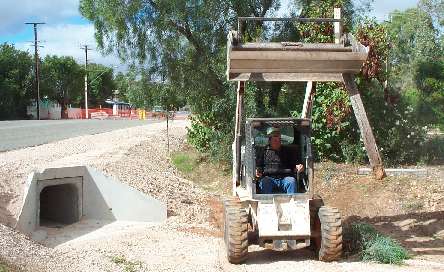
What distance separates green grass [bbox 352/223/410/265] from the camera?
1020 centimetres

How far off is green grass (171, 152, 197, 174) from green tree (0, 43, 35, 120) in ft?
139

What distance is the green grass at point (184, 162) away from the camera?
70.6 feet

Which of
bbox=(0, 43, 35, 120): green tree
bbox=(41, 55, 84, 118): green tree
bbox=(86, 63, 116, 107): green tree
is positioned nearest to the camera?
bbox=(0, 43, 35, 120): green tree

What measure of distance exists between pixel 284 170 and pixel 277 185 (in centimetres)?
34

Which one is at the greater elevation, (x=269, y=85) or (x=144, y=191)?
(x=269, y=85)

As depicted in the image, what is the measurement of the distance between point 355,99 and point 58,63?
7368cm

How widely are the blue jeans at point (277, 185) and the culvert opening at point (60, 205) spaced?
6032 mm

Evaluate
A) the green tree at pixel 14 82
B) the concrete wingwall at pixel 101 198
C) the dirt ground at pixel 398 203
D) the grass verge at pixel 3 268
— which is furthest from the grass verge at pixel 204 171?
the green tree at pixel 14 82

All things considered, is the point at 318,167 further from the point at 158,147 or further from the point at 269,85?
the point at 158,147

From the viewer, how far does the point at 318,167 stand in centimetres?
1800

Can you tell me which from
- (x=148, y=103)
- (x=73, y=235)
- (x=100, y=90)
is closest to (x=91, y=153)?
(x=148, y=103)

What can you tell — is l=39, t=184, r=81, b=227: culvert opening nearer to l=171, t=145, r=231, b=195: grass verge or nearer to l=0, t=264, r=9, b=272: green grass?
l=171, t=145, r=231, b=195: grass verge

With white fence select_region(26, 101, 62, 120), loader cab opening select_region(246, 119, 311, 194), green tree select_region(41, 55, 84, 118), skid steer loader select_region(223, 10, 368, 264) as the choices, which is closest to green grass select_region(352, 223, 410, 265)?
skid steer loader select_region(223, 10, 368, 264)

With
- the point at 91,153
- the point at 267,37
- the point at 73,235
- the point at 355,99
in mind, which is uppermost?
the point at 267,37
